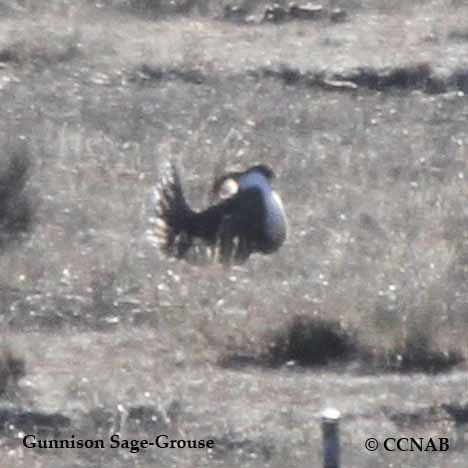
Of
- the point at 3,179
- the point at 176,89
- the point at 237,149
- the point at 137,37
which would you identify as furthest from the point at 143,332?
the point at 137,37

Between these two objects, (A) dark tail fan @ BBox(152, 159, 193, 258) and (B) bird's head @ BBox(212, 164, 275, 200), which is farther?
(B) bird's head @ BBox(212, 164, 275, 200)

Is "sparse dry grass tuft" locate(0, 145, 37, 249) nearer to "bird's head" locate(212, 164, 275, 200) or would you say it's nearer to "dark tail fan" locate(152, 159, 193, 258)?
"dark tail fan" locate(152, 159, 193, 258)

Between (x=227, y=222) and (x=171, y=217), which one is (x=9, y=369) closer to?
(x=171, y=217)

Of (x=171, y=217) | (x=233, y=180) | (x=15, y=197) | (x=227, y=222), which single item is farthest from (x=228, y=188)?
(x=15, y=197)

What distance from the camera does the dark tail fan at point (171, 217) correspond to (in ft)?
37.3

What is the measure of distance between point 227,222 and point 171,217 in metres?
0.28

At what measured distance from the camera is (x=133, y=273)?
1072 centimetres

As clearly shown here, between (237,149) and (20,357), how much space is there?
441cm

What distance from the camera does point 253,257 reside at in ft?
36.7

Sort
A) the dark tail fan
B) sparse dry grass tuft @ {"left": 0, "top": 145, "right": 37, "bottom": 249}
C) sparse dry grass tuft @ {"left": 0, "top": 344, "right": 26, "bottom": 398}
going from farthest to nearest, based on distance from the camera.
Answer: sparse dry grass tuft @ {"left": 0, "top": 145, "right": 37, "bottom": 249} → the dark tail fan → sparse dry grass tuft @ {"left": 0, "top": 344, "right": 26, "bottom": 398}

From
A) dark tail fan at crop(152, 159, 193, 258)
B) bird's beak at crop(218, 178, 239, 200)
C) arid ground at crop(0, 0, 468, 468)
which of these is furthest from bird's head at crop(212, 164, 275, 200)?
dark tail fan at crop(152, 159, 193, 258)

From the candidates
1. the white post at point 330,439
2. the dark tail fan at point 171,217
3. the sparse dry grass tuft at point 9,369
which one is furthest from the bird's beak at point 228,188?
the white post at point 330,439

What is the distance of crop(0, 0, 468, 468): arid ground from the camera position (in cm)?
861

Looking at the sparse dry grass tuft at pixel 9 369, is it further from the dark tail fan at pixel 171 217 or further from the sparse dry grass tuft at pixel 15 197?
the sparse dry grass tuft at pixel 15 197
